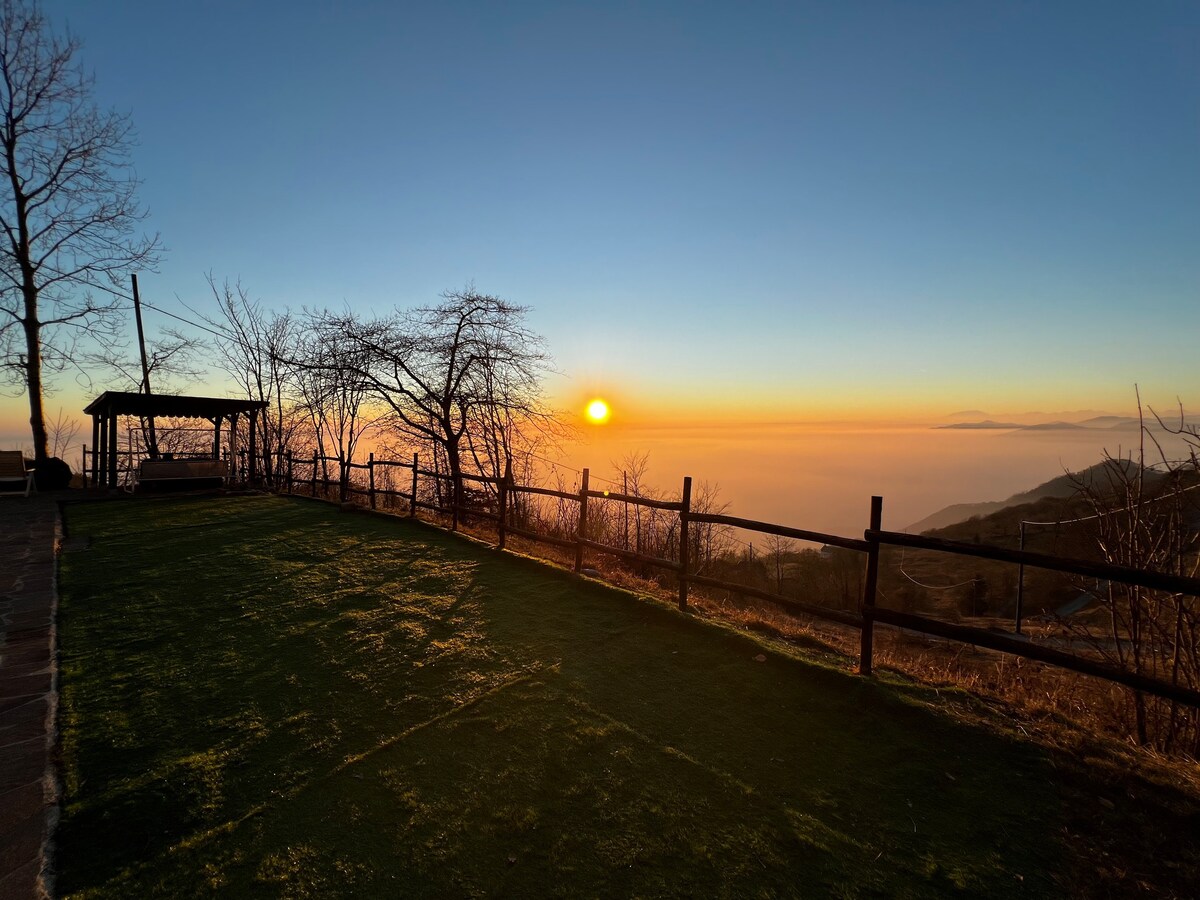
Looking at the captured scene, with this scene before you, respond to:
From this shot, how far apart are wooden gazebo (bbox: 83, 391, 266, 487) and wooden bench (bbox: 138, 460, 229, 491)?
933 millimetres

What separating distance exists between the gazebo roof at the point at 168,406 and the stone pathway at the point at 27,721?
7.40 m

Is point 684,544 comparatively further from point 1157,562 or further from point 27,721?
point 27,721

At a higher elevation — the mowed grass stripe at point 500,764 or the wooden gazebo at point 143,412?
the wooden gazebo at point 143,412

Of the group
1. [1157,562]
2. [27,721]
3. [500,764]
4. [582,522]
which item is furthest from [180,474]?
[1157,562]

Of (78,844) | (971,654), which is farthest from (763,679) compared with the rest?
(971,654)

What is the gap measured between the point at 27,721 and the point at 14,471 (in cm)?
1530

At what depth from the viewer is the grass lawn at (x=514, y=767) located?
2.50 m

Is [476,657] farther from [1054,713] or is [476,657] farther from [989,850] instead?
[1054,713]

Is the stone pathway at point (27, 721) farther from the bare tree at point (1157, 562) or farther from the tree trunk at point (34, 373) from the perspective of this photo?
the tree trunk at point (34, 373)

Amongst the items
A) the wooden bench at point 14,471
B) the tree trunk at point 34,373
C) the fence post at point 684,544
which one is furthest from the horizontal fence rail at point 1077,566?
the tree trunk at point 34,373

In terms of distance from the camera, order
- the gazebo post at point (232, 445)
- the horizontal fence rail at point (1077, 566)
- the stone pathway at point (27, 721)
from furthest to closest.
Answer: the gazebo post at point (232, 445) < the horizontal fence rail at point (1077, 566) < the stone pathway at point (27, 721)

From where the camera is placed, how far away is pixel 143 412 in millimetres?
14922

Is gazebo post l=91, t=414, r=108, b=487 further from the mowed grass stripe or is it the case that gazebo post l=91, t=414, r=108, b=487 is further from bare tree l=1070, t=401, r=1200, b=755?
bare tree l=1070, t=401, r=1200, b=755

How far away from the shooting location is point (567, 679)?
4293 millimetres
